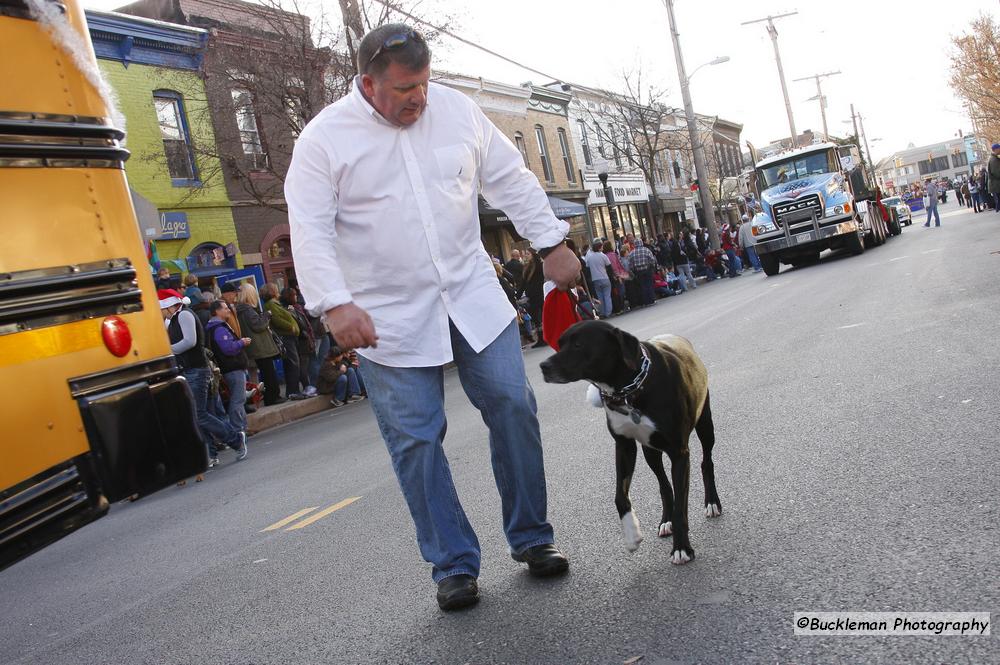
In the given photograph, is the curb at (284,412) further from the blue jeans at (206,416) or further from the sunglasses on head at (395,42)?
the sunglasses on head at (395,42)

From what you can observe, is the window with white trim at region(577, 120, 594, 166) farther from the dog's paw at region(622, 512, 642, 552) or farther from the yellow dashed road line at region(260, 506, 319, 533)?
the dog's paw at region(622, 512, 642, 552)

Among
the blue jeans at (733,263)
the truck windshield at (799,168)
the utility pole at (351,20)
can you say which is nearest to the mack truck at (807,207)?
the truck windshield at (799,168)

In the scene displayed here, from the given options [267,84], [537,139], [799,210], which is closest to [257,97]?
[267,84]

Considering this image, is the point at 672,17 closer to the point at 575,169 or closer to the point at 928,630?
the point at 575,169

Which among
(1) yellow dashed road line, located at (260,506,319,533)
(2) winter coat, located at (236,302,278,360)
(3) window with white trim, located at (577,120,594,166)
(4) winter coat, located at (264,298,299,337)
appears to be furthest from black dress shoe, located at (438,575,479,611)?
(3) window with white trim, located at (577,120,594,166)

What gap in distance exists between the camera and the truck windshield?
2278cm

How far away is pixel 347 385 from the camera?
1402 cm

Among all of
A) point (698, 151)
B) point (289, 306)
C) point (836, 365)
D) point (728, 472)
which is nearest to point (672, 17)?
point (698, 151)

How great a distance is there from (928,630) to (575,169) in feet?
127

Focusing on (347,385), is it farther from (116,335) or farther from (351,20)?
(116,335)

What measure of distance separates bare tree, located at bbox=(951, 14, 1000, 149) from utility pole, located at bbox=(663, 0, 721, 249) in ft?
62.1

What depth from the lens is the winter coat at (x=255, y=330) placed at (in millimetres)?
12609

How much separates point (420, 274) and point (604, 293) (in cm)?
1650

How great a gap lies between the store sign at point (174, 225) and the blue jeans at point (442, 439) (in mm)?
16944
